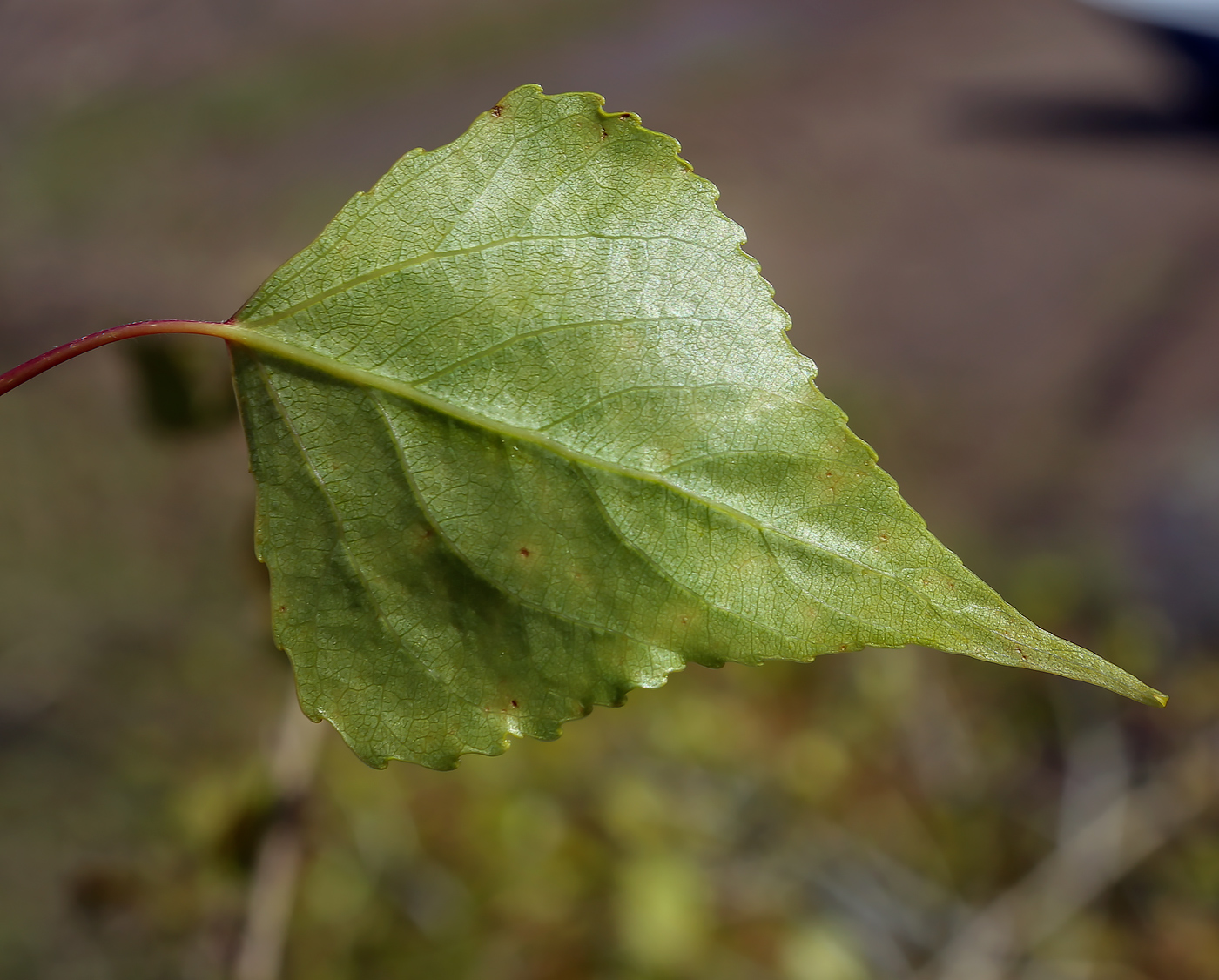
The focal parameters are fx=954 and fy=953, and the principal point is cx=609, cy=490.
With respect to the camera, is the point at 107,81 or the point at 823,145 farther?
the point at 823,145

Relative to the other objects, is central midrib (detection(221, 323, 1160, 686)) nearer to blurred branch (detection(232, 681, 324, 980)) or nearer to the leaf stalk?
the leaf stalk

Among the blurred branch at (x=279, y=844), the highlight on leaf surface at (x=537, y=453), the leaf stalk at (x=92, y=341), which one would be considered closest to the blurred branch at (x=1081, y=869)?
the blurred branch at (x=279, y=844)

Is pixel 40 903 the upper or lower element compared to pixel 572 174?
lower

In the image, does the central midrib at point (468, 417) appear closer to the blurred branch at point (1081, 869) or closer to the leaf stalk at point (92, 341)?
the leaf stalk at point (92, 341)

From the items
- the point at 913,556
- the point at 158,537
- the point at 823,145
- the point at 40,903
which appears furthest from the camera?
the point at 823,145

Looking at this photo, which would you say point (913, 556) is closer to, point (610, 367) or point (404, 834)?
point (610, 367)

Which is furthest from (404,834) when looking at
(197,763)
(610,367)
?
(610,367)

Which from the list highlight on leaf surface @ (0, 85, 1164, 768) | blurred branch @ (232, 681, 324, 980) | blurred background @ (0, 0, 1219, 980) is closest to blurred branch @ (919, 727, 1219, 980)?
blurred background @ (0, 0, 1219, 980)

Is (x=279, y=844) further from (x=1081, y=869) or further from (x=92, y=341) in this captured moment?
(x=1081, y=869)
